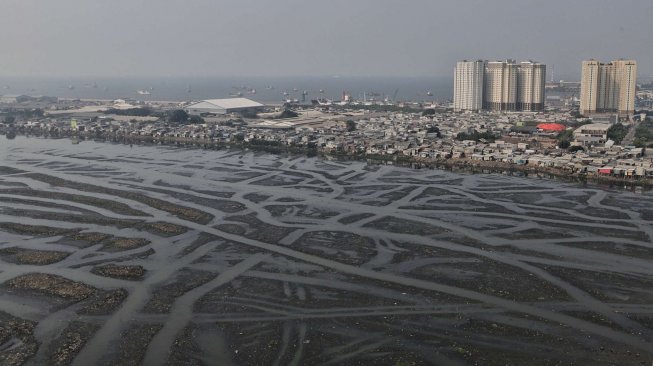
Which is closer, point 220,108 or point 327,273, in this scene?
point 327,273

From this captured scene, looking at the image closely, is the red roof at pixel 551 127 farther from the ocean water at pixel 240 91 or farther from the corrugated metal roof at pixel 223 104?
the ocean water at pixel 240 91

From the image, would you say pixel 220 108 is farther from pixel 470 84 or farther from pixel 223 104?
pixel 470 84

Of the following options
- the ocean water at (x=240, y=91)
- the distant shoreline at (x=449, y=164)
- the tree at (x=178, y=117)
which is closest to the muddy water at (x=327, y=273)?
the distant shoreline at (x=449, y=164)

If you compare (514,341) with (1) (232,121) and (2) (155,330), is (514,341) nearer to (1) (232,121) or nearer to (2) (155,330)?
(2) (155,330)

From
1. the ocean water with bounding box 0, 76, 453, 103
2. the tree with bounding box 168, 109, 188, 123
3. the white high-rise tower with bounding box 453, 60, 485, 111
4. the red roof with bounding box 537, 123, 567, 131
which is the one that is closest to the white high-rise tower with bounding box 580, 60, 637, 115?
the white high-rise tower with bounding box 453, 60, 485, 111

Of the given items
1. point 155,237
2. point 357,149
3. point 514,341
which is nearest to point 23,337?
point 155,237

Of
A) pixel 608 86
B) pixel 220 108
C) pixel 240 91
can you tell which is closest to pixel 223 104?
pixel 220 108

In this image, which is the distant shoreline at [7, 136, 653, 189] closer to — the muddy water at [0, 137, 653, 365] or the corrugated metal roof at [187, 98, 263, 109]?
the muddy water at [0, 137, 653, 365]

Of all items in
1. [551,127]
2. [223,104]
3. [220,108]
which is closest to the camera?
[551,127]
